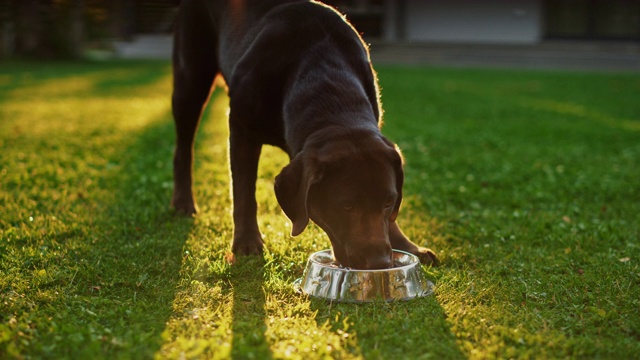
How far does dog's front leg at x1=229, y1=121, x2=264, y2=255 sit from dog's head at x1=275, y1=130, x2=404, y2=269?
0.89 m

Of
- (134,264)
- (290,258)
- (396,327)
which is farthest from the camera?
(290,258)

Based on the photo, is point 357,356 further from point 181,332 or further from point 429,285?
point 429,285

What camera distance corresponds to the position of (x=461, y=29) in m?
32.0

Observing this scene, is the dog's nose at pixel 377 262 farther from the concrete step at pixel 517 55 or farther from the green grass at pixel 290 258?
the concrete step at pixel 517 55

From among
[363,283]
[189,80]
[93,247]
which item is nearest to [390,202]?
[363,283]

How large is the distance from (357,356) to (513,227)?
103 inches

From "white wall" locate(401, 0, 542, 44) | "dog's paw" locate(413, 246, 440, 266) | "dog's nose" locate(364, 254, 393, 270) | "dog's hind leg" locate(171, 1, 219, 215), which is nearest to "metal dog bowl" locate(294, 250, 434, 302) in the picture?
"dog's nose" locate(364, 254, 393, 270)

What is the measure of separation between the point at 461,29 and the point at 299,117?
95.9ft

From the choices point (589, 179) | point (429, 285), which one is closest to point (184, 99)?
point (429, 285)

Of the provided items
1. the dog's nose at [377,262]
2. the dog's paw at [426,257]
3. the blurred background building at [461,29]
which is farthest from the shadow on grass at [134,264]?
the blurred background building at [461,29]

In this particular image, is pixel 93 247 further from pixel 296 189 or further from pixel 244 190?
pixel 296 189

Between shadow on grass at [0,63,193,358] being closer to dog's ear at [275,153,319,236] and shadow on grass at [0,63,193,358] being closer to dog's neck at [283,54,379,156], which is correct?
dog's ear at [275,153,319,236]

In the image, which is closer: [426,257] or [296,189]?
[296,189]

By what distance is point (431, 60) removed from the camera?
98.6 ft
